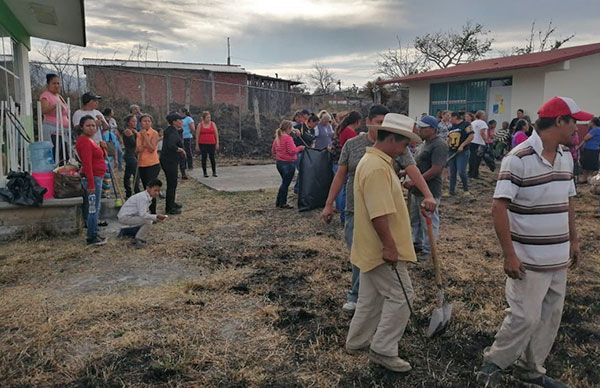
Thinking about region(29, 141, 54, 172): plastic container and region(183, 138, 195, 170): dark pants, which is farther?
region(183, 138, 195, 170): dark pants

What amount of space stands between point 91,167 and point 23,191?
120cm

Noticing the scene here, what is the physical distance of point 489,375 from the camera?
2961 millimetres

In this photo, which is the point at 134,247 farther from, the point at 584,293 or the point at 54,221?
the point at 584,293

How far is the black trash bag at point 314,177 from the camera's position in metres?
7.66

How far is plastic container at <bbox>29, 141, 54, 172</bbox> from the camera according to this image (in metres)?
7.69

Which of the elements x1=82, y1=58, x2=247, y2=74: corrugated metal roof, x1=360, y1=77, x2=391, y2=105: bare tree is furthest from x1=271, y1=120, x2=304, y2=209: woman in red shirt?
x1=82, y1=58, x2=247, y2=74: corrugated metal roof

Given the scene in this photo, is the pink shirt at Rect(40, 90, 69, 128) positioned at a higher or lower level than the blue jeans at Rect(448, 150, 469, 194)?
higher

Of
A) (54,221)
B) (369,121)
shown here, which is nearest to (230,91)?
(54,221)

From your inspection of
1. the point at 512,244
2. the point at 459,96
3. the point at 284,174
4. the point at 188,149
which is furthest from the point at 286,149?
the point at 459,96

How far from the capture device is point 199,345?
3533 mm

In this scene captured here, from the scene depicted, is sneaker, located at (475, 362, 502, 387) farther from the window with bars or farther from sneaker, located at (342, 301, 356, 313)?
the window with bars

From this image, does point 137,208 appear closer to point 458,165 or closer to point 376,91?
point 458,165

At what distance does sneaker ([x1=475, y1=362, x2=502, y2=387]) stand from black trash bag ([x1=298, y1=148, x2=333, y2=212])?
4.89m

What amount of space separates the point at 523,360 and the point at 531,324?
40 centimetres
